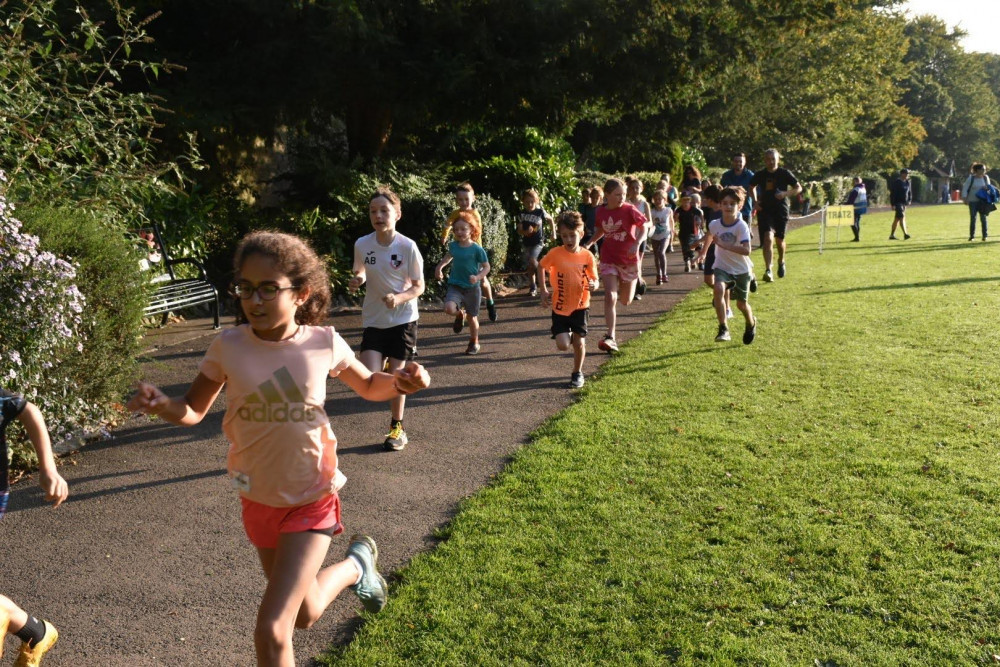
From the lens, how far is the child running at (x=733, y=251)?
32.0 ft

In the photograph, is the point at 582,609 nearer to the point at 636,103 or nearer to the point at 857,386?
the point at 857,386

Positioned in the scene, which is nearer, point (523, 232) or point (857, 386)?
point (857, 386)

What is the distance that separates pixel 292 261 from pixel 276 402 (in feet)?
1.72

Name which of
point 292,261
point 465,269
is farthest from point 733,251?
point 292,261

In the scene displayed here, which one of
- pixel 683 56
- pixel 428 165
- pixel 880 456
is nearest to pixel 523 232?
pixel 428 165

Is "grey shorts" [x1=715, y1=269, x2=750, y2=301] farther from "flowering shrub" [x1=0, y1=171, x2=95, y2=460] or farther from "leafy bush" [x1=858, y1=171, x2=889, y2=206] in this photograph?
"leafy bush" [x1=858, y1=171, x2=889, y2=206]

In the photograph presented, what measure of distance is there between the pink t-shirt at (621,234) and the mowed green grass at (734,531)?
1423 mm

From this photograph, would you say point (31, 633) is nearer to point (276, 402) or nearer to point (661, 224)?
point (276, 402)

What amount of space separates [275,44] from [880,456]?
988cm

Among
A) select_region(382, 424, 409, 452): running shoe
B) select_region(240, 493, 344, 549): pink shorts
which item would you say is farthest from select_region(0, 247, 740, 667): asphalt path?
select_region(240, 493, 344, 549): pink shorts

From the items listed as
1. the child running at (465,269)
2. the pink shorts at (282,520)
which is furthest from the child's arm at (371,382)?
the child running at (465,269)

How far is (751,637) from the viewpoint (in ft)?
12.3

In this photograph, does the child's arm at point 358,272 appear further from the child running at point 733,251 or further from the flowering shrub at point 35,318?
the child running at point 733,251

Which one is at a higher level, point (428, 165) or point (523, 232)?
point (428, 165)
